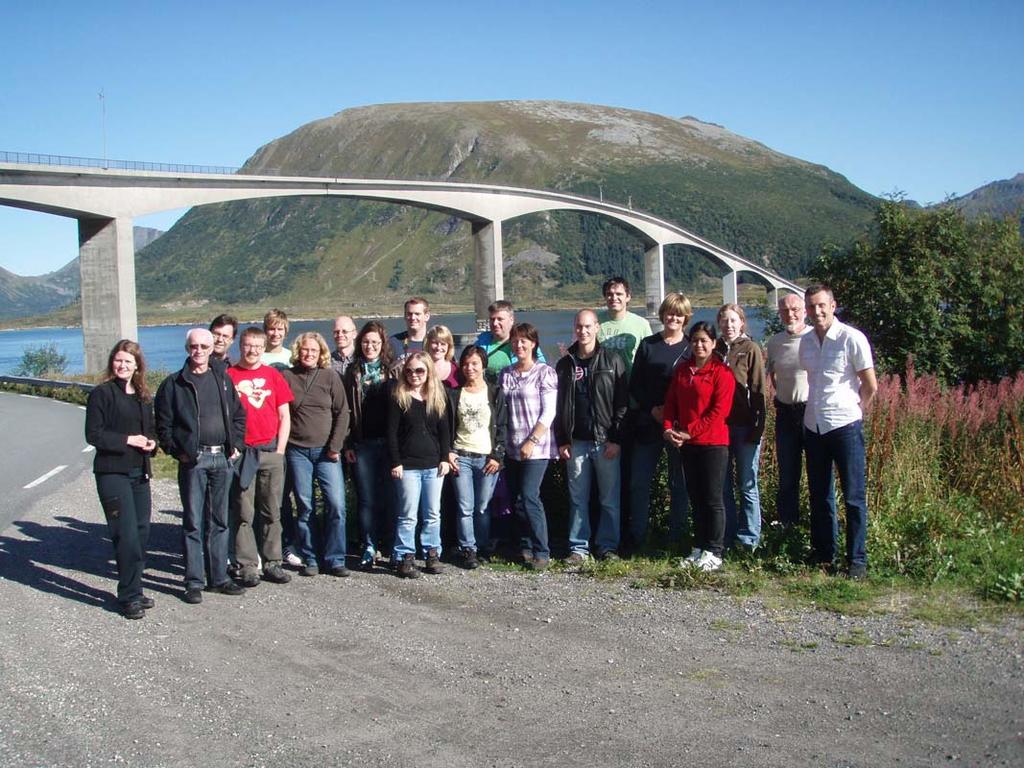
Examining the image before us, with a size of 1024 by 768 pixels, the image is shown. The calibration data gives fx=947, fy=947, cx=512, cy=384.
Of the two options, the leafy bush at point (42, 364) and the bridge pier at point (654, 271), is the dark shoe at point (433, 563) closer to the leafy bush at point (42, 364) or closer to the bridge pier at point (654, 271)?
the leafy bush at point (42, 364)

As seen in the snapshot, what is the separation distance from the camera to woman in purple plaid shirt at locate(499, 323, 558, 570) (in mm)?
6398

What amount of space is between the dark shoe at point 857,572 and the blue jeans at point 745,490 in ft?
2.52

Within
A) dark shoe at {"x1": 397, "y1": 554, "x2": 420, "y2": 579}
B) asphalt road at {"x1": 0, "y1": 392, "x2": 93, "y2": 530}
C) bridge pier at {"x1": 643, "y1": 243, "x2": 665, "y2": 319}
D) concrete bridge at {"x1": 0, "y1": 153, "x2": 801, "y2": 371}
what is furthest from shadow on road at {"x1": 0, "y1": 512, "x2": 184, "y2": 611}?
bridge pier at {"x1": 643, "y1": 243, "x2": 665, "y2": 319}

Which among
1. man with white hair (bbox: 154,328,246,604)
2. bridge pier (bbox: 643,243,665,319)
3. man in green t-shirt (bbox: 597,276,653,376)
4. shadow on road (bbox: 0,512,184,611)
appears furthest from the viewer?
bridge pier (bbox: 643,243,665,319)

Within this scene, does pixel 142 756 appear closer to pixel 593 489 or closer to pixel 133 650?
pixel 133 650

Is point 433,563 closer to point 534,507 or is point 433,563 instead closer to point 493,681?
point 534,507

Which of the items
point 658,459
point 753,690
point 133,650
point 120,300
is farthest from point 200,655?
point 120,300

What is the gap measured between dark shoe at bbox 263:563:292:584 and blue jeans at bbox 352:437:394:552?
2.02 ft

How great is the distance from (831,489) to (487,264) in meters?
53.7

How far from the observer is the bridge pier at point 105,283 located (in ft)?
131

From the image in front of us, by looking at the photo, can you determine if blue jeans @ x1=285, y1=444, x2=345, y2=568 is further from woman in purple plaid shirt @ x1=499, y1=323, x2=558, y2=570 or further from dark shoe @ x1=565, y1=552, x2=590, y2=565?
dark shoe @ x1=565, y1=552, x2=590, y2=565

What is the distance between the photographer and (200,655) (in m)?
4.79

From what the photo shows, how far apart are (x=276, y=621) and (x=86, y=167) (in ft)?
128

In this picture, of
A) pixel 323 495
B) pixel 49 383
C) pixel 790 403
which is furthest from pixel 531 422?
pixel 49 383
